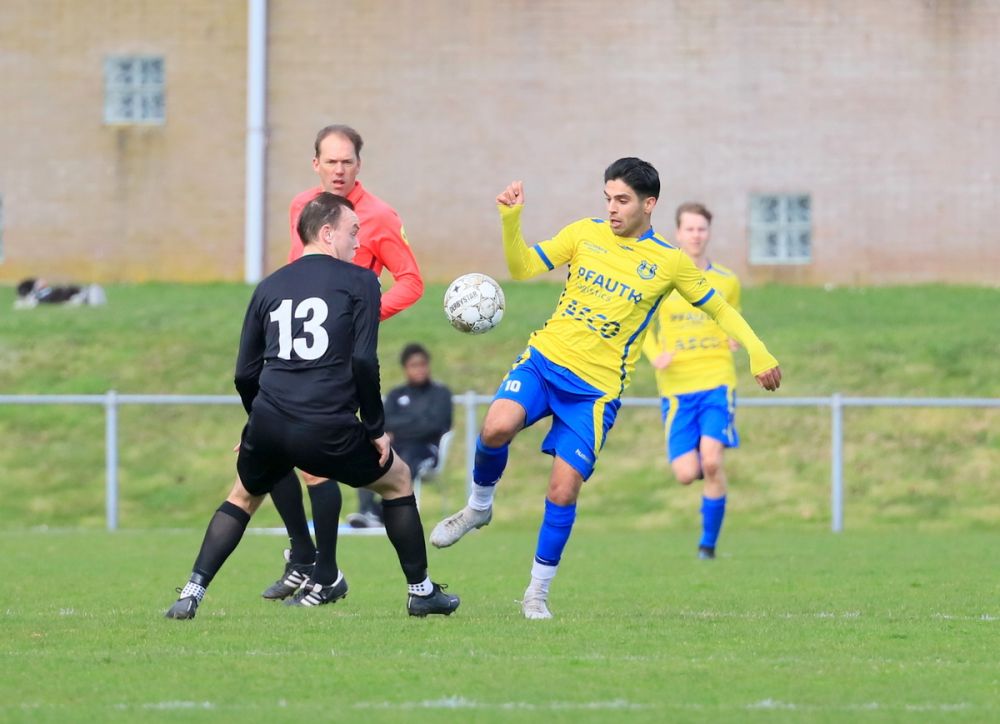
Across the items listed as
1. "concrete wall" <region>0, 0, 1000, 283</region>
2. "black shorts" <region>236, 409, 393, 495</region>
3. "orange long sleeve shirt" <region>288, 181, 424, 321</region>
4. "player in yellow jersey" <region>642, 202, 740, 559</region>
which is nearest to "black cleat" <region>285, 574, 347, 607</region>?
"black shorts" <region>236, 409, 393, 495</region>

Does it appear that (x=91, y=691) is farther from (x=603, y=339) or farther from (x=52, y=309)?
(x=52, y=309)

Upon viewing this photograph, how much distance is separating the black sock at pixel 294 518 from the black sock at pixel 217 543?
41.9 inches

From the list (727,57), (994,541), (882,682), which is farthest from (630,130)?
(882,682)

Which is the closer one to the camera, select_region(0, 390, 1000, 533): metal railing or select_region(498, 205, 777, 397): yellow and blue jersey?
select_region(498, 205, 777, 397): yellow and blue jersey

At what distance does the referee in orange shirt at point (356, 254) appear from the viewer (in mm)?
8586

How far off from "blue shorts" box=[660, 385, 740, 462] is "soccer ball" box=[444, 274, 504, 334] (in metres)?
4.08

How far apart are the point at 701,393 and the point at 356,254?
4375 mm

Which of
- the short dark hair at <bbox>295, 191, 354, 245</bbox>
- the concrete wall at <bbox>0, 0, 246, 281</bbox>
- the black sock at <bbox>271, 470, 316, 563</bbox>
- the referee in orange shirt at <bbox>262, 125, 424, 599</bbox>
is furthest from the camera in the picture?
the concrete wall at <bbox>0, 0, 246, 281</bbox>

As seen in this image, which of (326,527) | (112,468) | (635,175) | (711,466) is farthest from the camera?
(112,468)

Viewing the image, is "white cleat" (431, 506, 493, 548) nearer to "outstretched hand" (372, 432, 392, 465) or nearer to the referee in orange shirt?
the referee in orange shirt

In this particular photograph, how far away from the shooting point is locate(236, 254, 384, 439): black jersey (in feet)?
23.9

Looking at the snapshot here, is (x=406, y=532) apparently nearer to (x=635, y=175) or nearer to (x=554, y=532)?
(x=554, y=532)

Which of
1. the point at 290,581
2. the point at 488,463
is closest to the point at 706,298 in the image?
the point at 488,463

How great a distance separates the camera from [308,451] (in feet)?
24.0
